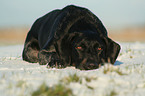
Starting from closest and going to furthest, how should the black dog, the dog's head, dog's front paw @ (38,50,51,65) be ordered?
1. the dog's head
2. the black dog
3. dog's front paw @ (38,50,51,65)

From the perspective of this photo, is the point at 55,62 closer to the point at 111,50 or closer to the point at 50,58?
the point at 50,58

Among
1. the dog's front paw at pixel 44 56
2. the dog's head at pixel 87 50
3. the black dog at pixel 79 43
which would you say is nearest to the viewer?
the dog's head at pixel 87 50

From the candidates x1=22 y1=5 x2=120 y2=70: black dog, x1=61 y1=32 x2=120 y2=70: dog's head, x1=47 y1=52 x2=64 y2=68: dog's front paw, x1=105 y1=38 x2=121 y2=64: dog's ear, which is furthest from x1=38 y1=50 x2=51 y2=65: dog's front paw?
x1=105 y1=38 x2=121 y2=64: dog's ear

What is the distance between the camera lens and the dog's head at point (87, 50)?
450cm

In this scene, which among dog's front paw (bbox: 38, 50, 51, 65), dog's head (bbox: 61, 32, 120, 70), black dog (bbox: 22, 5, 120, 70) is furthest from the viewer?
dog's front paw (bbox: 38, 50, 51, 65)

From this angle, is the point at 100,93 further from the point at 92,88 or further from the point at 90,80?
the point at 90,80

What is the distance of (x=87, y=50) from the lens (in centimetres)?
463

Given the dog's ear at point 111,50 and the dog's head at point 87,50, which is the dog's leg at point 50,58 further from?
the dog's ear at point 111,50

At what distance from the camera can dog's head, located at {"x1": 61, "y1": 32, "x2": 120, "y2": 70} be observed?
177 inches

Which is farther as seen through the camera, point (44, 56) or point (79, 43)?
point (44, 56)

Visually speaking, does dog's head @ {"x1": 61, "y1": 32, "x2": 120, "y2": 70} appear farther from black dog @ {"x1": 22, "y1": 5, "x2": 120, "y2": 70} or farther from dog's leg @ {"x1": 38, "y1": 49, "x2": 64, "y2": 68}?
dog's leg @ {"x1": 38, "y1": 49, "x2": 64, "y2": 68}

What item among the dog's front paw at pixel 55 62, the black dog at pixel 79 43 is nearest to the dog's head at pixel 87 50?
the black dog at pixel 79 43

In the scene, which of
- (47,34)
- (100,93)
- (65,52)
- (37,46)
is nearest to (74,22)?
(65,52)

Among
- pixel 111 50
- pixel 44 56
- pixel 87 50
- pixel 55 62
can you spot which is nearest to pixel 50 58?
pixel 55 62
